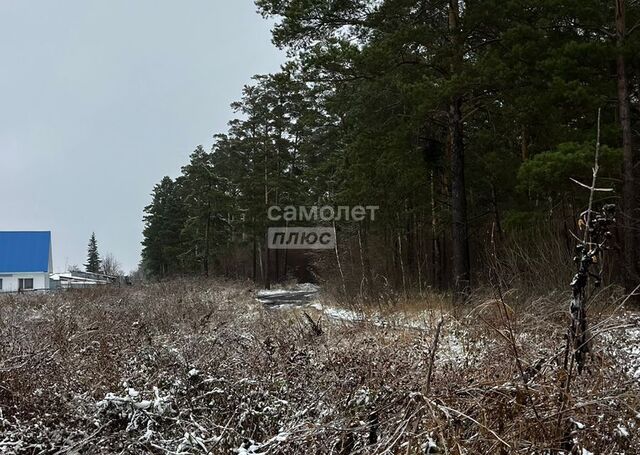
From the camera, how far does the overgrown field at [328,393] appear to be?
1.83 metres

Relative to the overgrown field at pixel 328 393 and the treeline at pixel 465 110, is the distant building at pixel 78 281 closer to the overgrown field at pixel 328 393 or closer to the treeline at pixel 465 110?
the treeline at pixel 465 110

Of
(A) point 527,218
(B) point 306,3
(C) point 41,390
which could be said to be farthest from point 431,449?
(B) point 306,3

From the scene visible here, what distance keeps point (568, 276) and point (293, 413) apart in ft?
20.4

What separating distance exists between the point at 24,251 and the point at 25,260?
3.22 ft

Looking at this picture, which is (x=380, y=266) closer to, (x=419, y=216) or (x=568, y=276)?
(x=419, y=216)

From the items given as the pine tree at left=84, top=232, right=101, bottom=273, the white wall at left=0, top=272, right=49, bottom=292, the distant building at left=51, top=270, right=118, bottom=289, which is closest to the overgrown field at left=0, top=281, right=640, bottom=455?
the distant building at left=51, top=270, right=118, bottom=289

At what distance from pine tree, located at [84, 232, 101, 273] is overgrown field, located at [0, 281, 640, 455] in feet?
218

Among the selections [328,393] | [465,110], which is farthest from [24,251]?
[328,393]

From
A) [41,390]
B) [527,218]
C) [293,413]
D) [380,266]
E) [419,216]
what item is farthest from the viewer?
[419,216]

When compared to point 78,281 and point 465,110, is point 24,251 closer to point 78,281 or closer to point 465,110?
point 78,281

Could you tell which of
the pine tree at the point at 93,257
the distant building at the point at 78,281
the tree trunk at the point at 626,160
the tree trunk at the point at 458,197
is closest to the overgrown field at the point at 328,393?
the tree trunk at the point at 626,160

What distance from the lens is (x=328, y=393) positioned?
2877 mm

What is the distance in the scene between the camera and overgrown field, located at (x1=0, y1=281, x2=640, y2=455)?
1.83 m

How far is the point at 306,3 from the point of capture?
9492mm
